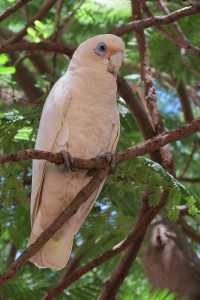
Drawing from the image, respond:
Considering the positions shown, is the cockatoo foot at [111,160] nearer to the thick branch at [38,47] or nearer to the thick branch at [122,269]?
the thick branch at [122,269]

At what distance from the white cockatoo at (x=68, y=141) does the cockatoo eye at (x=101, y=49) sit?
4.0 inches

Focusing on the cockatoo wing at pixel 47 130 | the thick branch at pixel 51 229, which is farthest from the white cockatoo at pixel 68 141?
the thick branch at pixel 51 229

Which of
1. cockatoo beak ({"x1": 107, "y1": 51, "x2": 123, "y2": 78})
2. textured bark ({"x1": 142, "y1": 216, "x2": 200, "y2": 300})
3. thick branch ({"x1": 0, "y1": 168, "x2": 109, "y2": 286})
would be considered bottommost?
textured bark ({"x1": 142, "y1": 216, "x2": 200, "y2": 300})

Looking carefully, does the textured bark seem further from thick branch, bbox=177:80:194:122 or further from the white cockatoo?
the white cockatoo

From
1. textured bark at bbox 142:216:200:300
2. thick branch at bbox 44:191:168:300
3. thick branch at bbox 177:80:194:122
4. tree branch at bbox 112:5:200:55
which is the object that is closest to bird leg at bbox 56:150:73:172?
thick branch at bbox 44:191:168:300

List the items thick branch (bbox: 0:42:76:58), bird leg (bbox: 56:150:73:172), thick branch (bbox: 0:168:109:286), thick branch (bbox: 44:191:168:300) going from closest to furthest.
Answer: thick branch (bbox: 0:168:109:286) < bird leg (bbox: 56:150:73:172) < thick branch (bbox: 44:191:168:300) < thick branch (bbox: 0:42:76:58)

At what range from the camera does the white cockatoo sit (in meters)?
2.29

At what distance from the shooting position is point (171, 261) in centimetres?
329

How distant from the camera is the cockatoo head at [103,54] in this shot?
2.49m

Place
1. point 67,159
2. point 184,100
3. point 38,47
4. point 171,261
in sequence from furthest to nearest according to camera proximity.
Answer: point 184,100, point 171,261, point 38,47, point 67,159

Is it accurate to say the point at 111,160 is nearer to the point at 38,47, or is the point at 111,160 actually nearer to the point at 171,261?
the point at 38,47

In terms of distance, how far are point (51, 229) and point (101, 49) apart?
910 mm

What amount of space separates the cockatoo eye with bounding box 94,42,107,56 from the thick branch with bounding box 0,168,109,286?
2.01 ft

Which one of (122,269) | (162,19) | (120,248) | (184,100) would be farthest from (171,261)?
(162,19)
